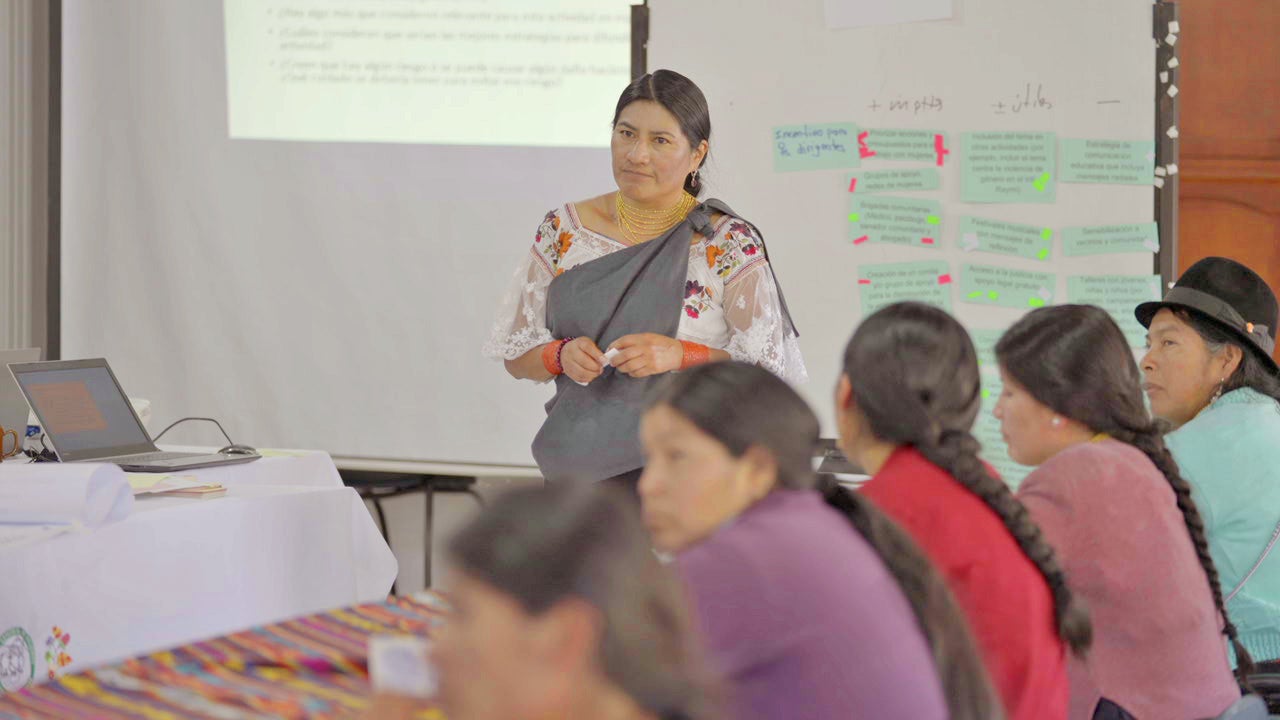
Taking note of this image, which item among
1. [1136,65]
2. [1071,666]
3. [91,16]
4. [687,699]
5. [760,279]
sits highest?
[91,16]

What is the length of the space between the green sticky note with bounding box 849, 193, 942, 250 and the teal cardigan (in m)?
1.22

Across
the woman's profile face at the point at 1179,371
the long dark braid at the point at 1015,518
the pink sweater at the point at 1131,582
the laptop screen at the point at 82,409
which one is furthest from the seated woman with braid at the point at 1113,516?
the laptop screen at the point at 82,409

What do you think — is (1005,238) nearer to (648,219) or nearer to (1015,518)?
(648,219)

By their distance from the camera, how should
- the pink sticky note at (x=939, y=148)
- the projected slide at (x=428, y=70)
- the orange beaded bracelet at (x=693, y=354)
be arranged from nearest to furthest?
the orange beaded bracelet at (x=693, y=354)
the pink sticky note at (x=939, y=148)
the projected slide at (x=428, y=70)

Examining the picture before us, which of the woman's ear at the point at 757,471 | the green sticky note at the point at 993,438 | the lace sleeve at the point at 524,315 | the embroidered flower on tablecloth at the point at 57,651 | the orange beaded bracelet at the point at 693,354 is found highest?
the lace sleeve at the point at 524,315

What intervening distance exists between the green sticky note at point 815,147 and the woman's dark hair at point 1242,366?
3.83 feet

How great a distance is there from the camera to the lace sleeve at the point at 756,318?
2357mm

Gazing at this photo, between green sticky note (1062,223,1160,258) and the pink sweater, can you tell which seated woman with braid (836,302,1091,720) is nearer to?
the pink sweater

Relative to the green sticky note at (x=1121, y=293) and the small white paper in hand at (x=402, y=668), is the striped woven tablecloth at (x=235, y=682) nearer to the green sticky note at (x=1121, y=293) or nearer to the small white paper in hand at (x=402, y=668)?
the small white paper in hand at (x=402, y=668)

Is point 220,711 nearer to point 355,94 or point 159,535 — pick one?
point 159,535

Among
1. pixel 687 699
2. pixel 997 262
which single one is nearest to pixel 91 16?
pixel 997 262

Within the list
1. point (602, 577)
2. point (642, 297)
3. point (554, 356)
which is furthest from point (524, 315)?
point (602, 577)

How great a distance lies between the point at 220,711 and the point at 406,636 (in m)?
0.27

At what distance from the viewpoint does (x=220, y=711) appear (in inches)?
39.2
